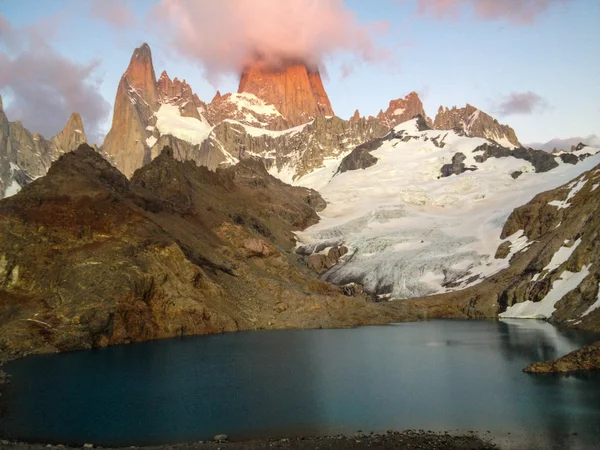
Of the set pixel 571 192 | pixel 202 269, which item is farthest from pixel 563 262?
pixel 202 269

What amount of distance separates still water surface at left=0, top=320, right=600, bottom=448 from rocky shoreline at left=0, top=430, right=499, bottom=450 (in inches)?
68.5

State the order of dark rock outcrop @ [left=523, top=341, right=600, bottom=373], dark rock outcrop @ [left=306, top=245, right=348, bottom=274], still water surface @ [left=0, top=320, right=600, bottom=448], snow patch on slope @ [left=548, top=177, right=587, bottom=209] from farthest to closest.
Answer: dark rock outcrop @ [left=306, top=245, right=348, bottom=274] → snow patch on slope @ [left=548, top=177, right=587, bottom=209] → dark rock outcrop @ [left=523, top=341, right=600, bottom=373] → still water surface @ [left=0, top=320, right=600, bottom=448]

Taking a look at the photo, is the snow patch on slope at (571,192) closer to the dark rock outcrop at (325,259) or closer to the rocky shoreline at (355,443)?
the dark rock outcrop at (325,259)

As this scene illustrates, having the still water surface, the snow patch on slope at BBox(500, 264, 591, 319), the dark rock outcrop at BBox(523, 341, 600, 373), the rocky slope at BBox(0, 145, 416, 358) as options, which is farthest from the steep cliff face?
the dark rock outcrop at BBox(523, 341, 600, 373)

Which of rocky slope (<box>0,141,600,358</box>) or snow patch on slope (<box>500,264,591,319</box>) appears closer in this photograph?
rocky slope (<box>0,141,600,358</box>)

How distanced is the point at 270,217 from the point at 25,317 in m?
117

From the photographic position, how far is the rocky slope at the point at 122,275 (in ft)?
218

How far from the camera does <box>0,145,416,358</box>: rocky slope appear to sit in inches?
2618

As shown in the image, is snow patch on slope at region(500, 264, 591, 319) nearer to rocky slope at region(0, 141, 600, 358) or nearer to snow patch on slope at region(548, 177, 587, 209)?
rocky slope at region(0, 141, 600, 358)

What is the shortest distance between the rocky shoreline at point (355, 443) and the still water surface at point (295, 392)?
1740 mm

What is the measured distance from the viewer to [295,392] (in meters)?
41.5

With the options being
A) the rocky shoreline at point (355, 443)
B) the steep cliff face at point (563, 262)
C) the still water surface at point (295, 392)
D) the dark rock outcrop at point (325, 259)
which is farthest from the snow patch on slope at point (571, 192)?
the rocky shoreline at point (355, 443)

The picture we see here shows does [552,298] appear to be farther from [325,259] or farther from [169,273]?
[325,259]

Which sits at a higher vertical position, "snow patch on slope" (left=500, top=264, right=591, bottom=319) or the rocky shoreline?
"snow patch on slope" (left=500, top=264, right=591, bottom=319)
